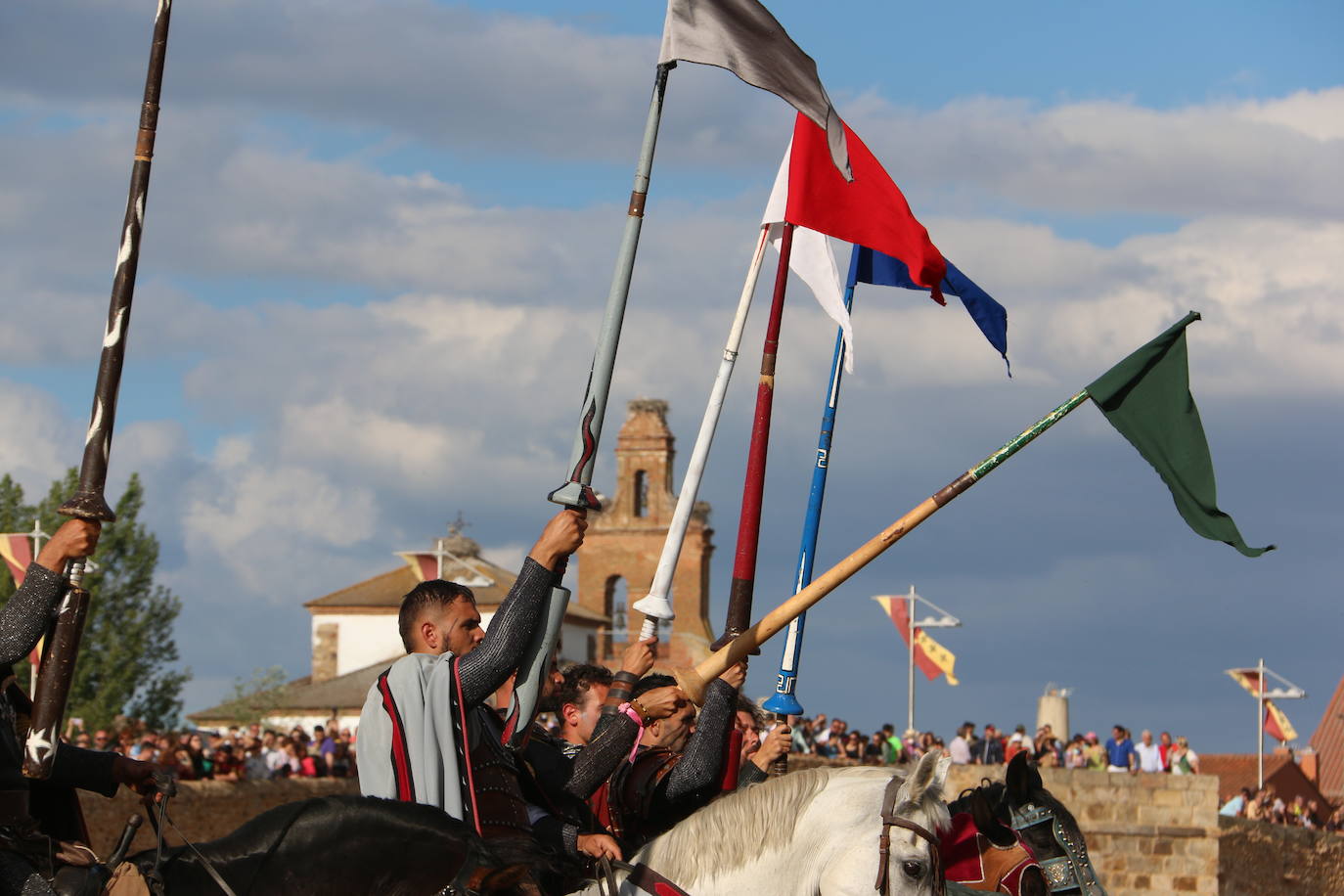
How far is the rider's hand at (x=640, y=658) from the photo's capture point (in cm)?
635

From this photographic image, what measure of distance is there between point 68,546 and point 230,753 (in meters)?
15.6

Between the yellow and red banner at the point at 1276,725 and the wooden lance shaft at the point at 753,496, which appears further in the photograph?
the yellow and red banner at the point at 1276,725

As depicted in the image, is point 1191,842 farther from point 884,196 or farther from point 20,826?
point 20,826

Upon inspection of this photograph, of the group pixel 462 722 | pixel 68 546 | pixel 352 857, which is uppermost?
pixel 68 546

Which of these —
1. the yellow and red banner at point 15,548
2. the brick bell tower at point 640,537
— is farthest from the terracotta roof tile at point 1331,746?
the yellow and red banner at point 15,548

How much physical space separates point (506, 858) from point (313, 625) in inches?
2605

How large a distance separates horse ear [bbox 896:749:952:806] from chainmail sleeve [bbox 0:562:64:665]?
2.32 meters

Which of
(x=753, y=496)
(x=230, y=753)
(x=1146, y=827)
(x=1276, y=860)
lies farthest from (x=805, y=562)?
(x=1276, y=860)

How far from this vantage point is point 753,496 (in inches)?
289

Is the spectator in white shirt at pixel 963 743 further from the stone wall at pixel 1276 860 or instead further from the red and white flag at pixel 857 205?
the red and white flag at pixel 857 205

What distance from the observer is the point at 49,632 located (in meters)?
5.33

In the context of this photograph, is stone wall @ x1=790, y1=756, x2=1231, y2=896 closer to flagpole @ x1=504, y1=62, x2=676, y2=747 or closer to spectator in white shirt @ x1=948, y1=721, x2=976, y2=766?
spectator in white shirt @ x1=948, y1=721, x2=976, y2=766

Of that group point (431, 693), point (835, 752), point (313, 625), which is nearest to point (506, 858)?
point (431, 693)

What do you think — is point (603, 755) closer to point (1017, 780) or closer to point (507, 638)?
point (507, 638)
